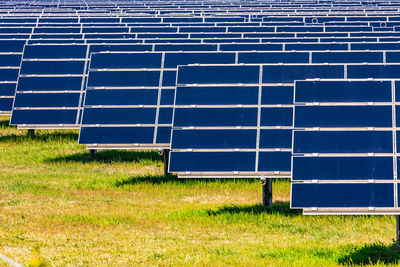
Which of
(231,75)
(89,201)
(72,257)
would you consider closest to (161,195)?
(89,201)

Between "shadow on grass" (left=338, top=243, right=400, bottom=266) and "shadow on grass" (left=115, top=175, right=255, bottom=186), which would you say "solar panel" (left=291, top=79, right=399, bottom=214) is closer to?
"shadow on grass" (left=338, top=243, right=400, bottom=266)

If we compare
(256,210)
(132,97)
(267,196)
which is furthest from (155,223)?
(132,97)

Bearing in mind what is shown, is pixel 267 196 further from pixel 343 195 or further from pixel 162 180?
pixel 343 195

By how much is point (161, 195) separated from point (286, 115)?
10.9 ft

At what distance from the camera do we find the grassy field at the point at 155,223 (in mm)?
14852

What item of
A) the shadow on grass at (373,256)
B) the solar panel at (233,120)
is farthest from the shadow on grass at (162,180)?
the shadow on grass at (373,256)

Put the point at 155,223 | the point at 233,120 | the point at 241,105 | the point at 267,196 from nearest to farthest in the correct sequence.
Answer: the point at 155,223, the point at 267,196, the point at 233,120, the point at 241,105

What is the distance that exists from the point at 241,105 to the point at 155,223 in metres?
3.86

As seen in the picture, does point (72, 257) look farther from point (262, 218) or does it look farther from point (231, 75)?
point (231, 75)

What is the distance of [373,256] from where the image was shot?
570 inches

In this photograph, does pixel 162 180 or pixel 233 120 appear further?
pixel 162 180

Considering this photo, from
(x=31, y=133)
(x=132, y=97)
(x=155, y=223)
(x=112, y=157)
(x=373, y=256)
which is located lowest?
(x=373, y=256)

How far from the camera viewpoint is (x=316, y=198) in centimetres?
1528

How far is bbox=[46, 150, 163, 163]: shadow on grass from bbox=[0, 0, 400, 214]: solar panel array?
1199 millimetres
